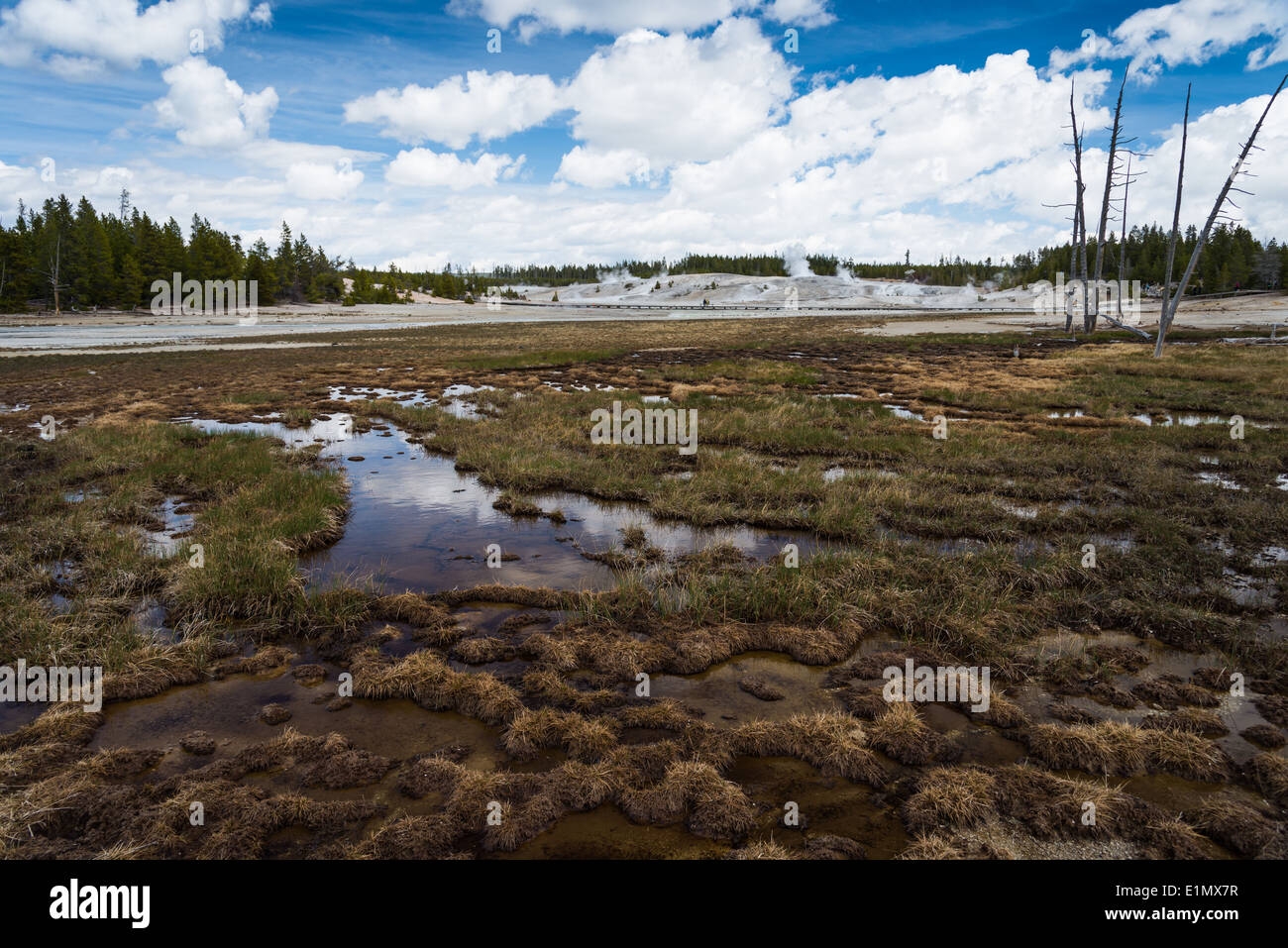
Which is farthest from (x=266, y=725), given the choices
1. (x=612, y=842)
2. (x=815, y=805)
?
(x=815, y=805)

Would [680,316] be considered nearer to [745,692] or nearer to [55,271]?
[55,271]

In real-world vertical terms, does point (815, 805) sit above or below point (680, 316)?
below

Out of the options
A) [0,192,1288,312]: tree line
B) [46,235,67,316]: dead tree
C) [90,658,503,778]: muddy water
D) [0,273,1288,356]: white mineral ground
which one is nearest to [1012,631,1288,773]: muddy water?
[90,658,503,778]: muddy water

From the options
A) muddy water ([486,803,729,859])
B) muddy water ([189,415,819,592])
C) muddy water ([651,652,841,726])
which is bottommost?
muddy water ([486,803,729,859])

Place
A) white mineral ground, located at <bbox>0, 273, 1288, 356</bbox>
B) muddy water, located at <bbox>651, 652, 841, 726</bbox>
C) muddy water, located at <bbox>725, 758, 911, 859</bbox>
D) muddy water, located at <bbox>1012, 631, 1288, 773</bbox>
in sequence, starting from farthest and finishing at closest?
1. white mineral ground, located at <bbox>0, 273, 1288, 356</bbox>
2. muddy water, located at <bbox>651, 652, 841, 726</bbox>
3. muddy water, located at <bbox>1012, 631, 1288, 773</bbox>
4. muddy water, located at <bbox>725, 758, 911, 859</bbox>

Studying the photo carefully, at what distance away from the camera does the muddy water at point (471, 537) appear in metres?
9.81

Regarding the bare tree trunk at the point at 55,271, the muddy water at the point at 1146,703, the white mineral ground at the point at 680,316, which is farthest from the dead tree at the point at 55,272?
the muddy water at the point at 1146,703

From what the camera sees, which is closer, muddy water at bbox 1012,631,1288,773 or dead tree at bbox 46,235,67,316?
muddy water at bbox 1012,631,1288,773

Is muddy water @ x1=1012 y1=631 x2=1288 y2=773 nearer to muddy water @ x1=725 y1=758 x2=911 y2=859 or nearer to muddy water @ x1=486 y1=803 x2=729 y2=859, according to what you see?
muddy water @ x1=725 y1=758 x2=911 y2=859

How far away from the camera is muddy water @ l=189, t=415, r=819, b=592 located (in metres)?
9.81

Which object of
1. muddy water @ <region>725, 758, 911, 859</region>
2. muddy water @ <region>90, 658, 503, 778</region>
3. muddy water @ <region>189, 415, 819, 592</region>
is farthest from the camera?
muddy water @ <region>189, 415, 819, 592</region>

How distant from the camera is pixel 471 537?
37.8 feet

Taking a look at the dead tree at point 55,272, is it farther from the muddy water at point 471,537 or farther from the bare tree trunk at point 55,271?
the muddy water at point 471,537
